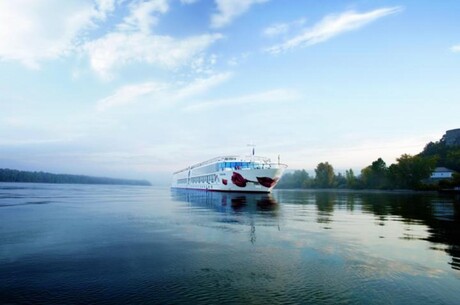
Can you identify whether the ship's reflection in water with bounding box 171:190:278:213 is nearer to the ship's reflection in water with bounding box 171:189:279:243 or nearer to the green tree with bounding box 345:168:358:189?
the ship's reflection in water with bounding box 171:189:279:243

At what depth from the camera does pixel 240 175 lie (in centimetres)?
8656

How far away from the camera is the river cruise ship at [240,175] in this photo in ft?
273

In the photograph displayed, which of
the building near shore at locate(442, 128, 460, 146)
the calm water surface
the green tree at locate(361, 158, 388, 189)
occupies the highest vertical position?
the building near shore at locate(442, 128, 460, 146)

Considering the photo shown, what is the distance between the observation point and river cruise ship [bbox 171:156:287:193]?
3278 inches

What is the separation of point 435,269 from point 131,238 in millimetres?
15284

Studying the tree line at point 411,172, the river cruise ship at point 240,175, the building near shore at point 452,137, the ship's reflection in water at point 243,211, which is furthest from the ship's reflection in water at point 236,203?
the building near shore at point 452,137

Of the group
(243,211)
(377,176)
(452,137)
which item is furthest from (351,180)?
(243,211)

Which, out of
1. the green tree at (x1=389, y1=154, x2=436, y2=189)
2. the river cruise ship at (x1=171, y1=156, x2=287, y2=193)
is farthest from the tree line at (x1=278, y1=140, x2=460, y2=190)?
the river cruise ship at (x1=171, y1=156, x2=287, y2=193)

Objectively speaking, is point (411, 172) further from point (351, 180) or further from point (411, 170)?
point (351, 180)

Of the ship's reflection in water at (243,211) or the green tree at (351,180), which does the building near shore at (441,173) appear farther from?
the ship's reflection in water at (243,211)

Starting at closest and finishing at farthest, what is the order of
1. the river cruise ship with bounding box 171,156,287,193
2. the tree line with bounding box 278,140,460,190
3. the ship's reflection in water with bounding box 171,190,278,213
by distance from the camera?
the ship's reflection in water with bounding box 171,190,278,213
the river cruise ship with bounding box 171,156,287,193
the tree line with bounding box 278,140,460,190

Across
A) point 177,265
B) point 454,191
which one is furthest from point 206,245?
point 454,191

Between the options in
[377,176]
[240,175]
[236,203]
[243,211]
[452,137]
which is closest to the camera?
[243,211]

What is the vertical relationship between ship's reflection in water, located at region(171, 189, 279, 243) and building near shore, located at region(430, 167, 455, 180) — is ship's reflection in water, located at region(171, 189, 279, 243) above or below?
below
